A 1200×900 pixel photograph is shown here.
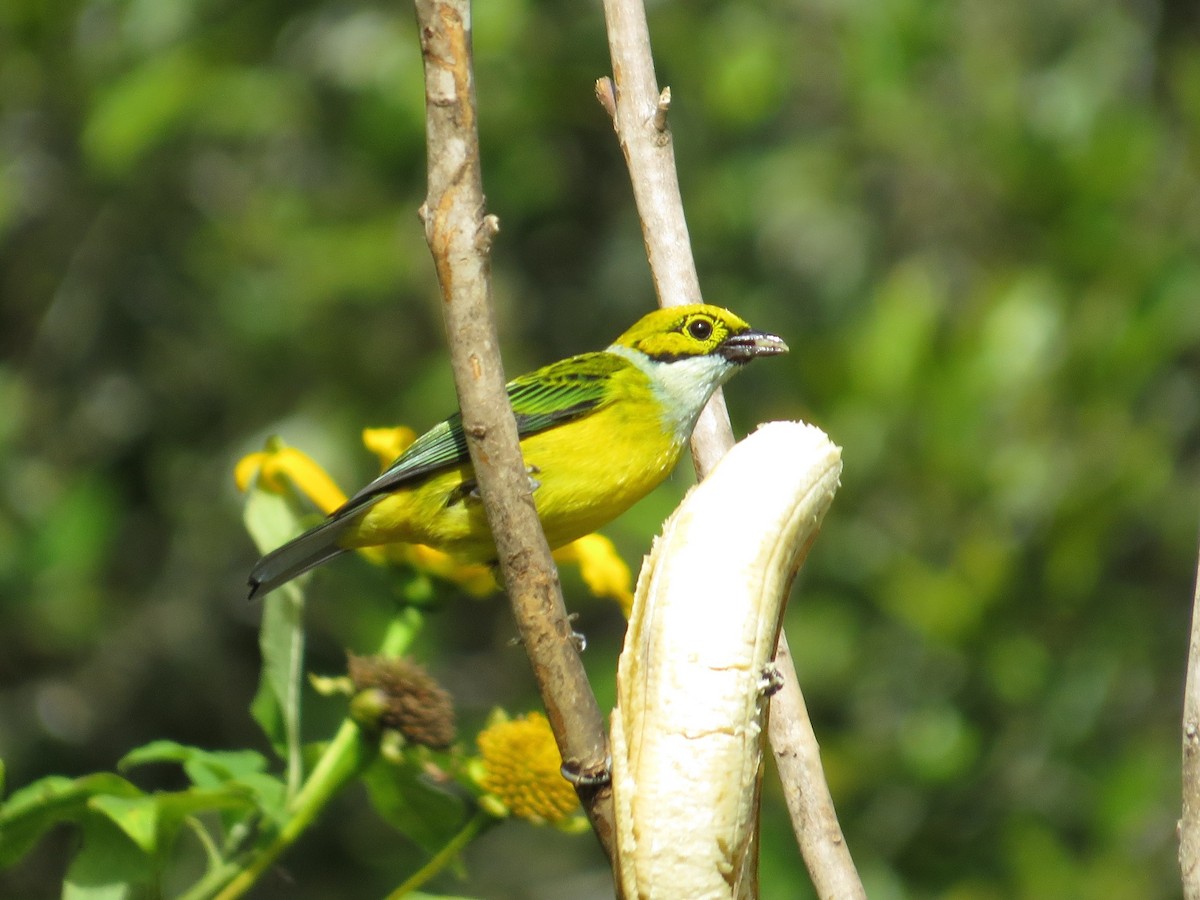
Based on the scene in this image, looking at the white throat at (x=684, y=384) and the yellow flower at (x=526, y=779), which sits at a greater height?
the white throat at (x=684, y=384)

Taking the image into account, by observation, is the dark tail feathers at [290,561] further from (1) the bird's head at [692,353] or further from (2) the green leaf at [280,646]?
(1) the bird's head at [692,353]

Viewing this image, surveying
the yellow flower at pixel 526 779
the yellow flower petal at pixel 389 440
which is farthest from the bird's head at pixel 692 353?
the yellow flower at pixel 526 779

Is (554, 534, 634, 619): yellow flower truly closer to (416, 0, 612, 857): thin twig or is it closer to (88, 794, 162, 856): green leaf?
(416, 0, 612, 857): thin twig

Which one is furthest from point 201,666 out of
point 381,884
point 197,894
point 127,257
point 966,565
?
point 197,894

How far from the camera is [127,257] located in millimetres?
5773

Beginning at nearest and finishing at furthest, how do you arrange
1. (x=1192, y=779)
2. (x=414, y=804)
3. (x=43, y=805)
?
(x=1192, y=779) < (x=43, y=805) < (x=414, y=804)

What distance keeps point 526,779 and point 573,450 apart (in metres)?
1.16

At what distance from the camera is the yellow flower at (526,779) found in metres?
2.29

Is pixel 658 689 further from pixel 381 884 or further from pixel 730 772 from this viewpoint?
pixel 381 884

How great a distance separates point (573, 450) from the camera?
336cm

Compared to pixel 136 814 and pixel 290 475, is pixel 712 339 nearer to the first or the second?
pixel 290 475

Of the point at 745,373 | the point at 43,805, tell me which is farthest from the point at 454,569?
the point at 745,373

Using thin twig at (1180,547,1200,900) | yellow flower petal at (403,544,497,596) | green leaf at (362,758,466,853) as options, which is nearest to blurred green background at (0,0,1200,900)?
yellow flower petal at (403,544,497,596)

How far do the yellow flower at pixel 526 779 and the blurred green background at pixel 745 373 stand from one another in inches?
69.2
